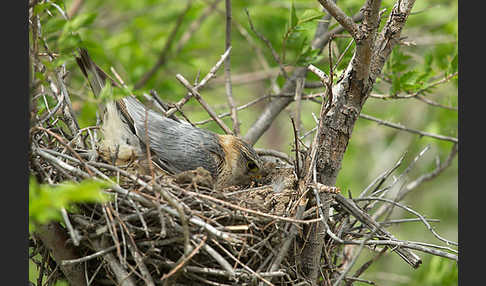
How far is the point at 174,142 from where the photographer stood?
17.3ft

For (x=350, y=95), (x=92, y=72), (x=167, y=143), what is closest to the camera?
(x=350, y=95)

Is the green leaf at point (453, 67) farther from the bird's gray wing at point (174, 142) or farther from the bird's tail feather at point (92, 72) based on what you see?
the bird's tail feather at point (92, 72)

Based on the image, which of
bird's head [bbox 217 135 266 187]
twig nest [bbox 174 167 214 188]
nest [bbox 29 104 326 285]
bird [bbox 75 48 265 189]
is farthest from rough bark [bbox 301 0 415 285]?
bird's head [bbox 217 135 266 187]

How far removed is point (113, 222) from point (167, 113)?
214 cm

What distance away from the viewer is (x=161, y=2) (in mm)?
8219

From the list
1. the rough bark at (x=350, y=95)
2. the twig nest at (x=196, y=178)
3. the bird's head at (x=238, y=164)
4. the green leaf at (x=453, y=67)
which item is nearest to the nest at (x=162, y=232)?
the twig nest at (x=196, y=178)

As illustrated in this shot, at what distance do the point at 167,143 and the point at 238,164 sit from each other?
85 centimetres

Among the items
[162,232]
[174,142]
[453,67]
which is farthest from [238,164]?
[453,67]

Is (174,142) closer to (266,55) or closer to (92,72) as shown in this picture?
(92,72)

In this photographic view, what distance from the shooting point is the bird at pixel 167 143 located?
5004 mm

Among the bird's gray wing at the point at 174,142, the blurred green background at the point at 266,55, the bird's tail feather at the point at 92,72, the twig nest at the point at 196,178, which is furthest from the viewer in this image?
the blurred green background at the point at 266,55

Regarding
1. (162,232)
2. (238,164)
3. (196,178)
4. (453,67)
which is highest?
(453,67)

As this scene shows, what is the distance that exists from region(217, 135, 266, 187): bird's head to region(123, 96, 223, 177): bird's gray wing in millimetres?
120

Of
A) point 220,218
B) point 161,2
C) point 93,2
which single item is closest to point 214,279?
point 220,218
